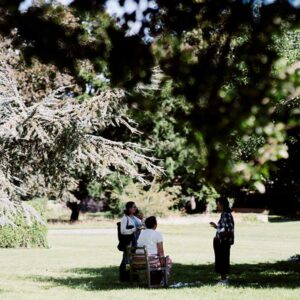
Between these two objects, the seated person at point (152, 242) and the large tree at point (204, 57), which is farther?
the seated person at point (152, 242)

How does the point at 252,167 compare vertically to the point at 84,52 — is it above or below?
below

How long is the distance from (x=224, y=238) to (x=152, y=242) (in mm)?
1547

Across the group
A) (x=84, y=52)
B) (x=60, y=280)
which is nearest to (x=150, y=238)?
(x=60, y=280)

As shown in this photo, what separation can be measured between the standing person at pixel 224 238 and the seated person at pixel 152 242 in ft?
4.01

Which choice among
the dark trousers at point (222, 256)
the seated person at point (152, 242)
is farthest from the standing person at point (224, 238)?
the seated person at point (152, 242)

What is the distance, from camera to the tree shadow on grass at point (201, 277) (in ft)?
42.5

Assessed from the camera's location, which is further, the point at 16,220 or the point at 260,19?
the point at 16,220

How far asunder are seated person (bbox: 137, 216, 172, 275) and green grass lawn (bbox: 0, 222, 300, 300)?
0.63 meters

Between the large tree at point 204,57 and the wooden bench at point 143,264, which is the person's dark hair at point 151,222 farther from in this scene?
the large tree at point 204,57

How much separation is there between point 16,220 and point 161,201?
65.5ft

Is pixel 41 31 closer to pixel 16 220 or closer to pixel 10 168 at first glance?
pixel 10 168

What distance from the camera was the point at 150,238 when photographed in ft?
40.8

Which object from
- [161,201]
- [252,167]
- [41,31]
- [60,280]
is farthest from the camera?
[161,201]

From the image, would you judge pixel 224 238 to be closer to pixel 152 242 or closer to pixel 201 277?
pixel 152 242
